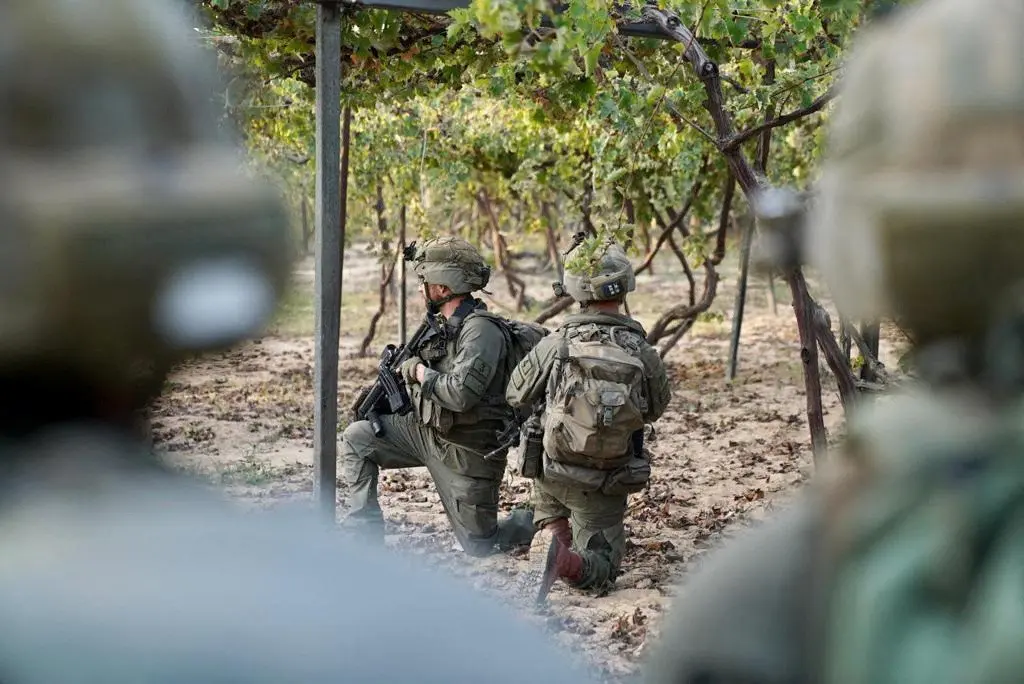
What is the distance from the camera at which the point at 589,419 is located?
518cm

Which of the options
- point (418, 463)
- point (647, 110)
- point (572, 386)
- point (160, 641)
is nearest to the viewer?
point (160, 641)

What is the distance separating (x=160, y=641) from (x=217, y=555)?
0.07m

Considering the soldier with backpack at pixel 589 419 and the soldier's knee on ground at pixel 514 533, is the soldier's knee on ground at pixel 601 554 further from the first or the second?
the soldier's knee on ground at pixel 514 533

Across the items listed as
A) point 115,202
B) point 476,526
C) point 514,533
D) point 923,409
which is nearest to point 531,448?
point 476,526

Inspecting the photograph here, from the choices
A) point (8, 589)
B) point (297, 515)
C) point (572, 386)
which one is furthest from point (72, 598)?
point (572, 386)

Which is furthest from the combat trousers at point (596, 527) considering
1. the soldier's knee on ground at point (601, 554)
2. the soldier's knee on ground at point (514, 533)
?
the soldier's knee on ground at point (514, 533)

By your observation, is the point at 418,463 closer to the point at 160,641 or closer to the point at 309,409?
the point at 309,409

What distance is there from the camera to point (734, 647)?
38.5 inches

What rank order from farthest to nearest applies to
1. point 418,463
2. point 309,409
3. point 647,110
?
point 309,409 < point 418,463 < point 647,110

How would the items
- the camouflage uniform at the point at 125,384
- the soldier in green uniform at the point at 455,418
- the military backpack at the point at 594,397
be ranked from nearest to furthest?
1. the camouflage uniform at the point at 125,384
2. the military backpack at the point at 594,397
3. the soldier in green uniform at the point at 455,418

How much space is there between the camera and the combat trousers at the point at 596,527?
5.54 metres

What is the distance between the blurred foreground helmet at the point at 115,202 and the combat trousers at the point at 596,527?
4807 mm

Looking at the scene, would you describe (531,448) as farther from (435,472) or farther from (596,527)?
(435,472)

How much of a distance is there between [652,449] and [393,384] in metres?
3.25
